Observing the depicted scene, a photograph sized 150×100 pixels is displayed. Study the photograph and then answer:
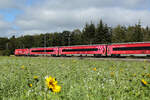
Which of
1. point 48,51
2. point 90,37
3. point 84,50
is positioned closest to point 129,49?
point 84,50

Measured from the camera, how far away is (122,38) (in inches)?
2990

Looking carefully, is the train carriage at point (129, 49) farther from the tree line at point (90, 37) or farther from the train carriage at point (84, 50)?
the tree line at point (90, 37)

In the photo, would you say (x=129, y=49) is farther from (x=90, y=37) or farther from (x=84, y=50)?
(x=90, y=37)

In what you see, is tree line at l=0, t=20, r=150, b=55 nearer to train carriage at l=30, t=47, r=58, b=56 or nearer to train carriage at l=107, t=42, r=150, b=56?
train carriage at l=30, t=47, r=58, b=56

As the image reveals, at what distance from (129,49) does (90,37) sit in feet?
179

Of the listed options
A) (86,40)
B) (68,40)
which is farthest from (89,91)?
(68,40)

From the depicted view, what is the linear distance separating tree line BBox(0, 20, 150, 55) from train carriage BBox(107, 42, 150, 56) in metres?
29.0

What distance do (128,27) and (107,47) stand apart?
53.3 meters

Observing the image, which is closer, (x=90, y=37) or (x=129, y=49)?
(x=129, y=49)

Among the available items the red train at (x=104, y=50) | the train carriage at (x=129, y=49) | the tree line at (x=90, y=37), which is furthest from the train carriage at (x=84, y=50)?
the tree line at (x=90, y=37)

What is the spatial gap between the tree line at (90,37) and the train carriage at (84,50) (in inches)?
1072

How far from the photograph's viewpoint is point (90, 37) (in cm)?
8744

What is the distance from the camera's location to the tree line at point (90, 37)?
7025 cm

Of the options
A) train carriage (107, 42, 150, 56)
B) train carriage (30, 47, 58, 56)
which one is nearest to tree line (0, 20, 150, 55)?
train carriage (30, 47, 58, 56)
